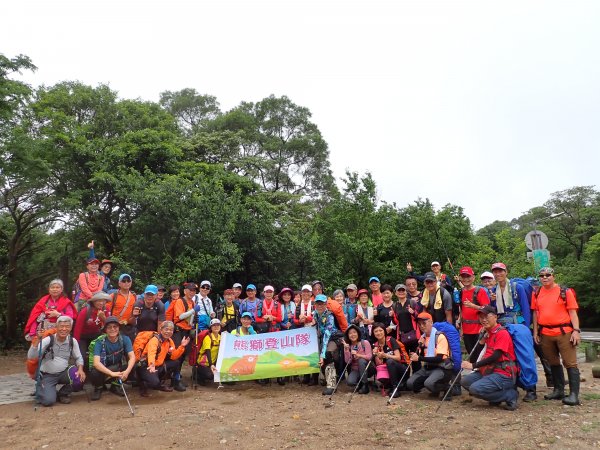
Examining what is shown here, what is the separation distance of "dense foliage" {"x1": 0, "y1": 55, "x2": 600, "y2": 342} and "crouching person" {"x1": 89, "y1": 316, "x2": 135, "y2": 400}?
556 cm

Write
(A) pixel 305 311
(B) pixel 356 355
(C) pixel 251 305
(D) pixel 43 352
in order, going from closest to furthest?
(D) pixel 43 352 < (B) pixel 356 355 < (A) pixel 305 311 < (C) pixel 251 305

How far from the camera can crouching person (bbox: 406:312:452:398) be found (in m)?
7.65

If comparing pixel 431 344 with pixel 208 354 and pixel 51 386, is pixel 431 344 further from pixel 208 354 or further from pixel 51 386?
pixel 51 386

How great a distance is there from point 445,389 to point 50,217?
1847cm

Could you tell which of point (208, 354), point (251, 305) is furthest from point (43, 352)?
point (251, 305)

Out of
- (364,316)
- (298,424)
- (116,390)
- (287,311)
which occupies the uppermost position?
(287,311)

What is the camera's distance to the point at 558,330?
22.9 ft

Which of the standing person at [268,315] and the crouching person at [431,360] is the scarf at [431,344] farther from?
the standing person at [268,315]

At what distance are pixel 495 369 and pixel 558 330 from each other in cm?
116

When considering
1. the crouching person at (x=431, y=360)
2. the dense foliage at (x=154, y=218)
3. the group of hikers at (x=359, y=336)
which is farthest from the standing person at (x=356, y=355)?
the dense foliage at (x=154, y=218)

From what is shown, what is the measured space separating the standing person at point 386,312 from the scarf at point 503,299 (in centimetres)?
197

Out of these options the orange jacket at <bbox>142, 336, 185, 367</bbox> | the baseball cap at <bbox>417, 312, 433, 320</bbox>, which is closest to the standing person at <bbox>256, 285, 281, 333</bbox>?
the orange jacket at <bbox>142, 336, 185, 367</bbox>

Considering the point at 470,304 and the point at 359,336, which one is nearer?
the point at 470,304

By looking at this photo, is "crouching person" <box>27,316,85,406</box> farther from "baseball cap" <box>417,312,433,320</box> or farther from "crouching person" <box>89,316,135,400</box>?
"baseball cap" <box>417,312,433,320</box>
